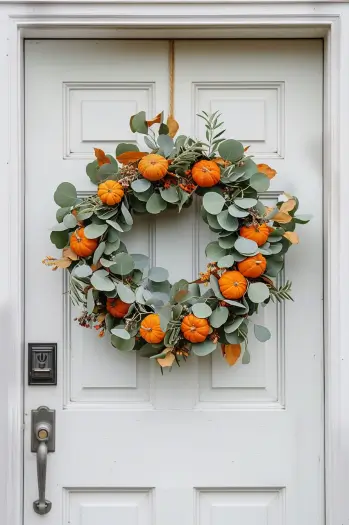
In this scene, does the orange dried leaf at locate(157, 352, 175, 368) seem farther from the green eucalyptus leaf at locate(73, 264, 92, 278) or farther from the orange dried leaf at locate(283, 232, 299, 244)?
the orange dried leaf at locate(283, 232, 299, 244)

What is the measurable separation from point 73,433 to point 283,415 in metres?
0.53

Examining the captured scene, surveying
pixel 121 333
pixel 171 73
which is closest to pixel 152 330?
pixel 121 333

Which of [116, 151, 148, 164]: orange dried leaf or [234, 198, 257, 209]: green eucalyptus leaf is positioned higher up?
[116, 151, 148, 164]: orange dried leaf

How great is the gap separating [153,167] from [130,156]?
7cm

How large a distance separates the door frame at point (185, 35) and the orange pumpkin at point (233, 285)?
253 mm

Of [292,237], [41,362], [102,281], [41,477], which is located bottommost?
[41,477]

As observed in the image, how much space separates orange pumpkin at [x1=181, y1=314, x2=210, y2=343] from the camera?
1.30 m

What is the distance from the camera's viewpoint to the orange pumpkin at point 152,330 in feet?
4.29

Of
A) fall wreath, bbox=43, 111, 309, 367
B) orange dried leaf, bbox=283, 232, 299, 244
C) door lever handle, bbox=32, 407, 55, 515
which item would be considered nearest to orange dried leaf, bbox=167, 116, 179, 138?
fall wreath, bbox=43, 111, 309, 367

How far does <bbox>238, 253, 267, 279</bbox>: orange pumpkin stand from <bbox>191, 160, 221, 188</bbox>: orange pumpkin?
0.19m

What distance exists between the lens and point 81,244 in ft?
4.38

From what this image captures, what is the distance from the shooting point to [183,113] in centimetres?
148

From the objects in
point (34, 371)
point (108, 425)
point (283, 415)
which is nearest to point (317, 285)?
point (283, 415)

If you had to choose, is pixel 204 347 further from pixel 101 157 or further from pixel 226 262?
pixel 101 157
